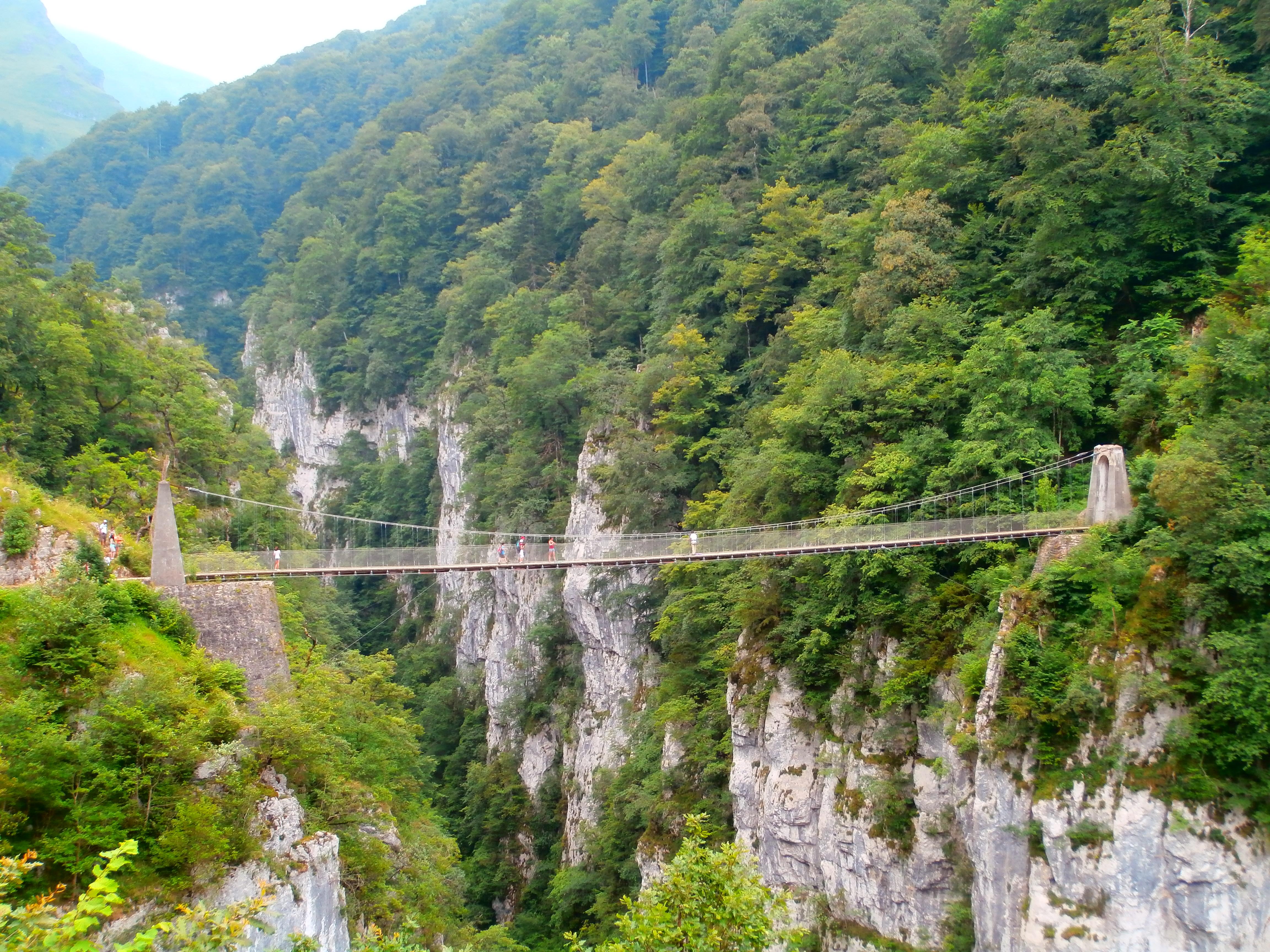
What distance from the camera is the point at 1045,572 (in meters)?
13.9

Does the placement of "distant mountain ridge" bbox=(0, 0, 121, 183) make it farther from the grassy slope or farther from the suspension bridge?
the suspension bridge

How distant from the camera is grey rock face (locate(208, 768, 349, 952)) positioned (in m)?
11.8

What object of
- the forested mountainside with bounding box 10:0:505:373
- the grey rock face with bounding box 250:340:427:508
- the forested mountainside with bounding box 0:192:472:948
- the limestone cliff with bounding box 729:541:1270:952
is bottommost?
the limestone cliff with bounding box 729:541:1270:952

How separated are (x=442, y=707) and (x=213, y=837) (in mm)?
22496

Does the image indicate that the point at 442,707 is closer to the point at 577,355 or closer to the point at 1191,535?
the point at 577,355

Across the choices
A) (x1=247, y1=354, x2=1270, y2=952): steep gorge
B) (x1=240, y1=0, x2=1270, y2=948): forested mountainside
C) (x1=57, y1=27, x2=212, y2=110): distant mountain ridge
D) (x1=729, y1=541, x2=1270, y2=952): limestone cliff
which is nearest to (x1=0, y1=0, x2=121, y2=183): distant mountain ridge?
(x1=57, y1=27, x2=212, y2=110): distant mountain ridge

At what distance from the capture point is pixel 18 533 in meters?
14.5

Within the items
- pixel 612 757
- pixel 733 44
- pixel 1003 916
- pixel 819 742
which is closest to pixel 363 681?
pixel 612 757

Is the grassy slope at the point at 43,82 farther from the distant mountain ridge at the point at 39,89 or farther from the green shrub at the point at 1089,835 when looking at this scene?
the green shrub at the point at 1089,835

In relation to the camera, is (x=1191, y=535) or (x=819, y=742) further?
(x=819, y=742)

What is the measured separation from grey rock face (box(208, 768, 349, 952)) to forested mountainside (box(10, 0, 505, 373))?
2303 inches

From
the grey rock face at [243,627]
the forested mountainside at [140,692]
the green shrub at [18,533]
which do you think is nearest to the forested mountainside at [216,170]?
the forested mountainside at [140,692]

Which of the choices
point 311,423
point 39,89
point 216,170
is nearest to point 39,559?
point 311,423

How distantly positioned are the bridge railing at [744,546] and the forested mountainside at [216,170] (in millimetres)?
54224
